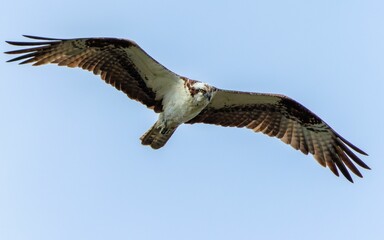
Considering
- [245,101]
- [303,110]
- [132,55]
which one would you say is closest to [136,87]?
[132,55]

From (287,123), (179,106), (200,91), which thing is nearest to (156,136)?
(179,106)

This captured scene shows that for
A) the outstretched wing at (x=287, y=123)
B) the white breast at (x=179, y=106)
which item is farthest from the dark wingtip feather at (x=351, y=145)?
the white breast at (x=179, y=106)

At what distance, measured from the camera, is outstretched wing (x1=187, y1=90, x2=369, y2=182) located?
16719 mm

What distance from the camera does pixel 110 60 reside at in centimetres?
1580

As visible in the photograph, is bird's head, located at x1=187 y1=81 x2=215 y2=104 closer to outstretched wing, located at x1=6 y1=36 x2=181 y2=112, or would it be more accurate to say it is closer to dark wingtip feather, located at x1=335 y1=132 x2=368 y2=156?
outstretched wing, located at x1=6 y1=36 x2=181 y2=112

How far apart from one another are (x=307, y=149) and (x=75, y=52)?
488 centimetres

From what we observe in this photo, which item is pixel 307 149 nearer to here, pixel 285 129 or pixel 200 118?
pixel 285 129

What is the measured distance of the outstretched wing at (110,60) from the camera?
51.0 feet

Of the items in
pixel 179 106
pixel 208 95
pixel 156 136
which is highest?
pixel 208 95

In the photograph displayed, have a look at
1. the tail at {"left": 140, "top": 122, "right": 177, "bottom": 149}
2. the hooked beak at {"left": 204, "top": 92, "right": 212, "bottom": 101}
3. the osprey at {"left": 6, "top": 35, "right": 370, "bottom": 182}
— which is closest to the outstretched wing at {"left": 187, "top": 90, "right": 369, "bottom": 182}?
the osprey at {"left": 6, "top": 35, "right": 370, "bottom": 182}

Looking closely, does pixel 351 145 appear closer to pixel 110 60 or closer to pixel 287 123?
pixel 287 123

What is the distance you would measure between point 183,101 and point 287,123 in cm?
263

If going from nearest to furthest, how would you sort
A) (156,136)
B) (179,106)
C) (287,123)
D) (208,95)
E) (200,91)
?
1. (200,91)
2. (208,95)
3. (179,106)
4. (156,136)
5. (287,123)

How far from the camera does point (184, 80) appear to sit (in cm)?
1561
